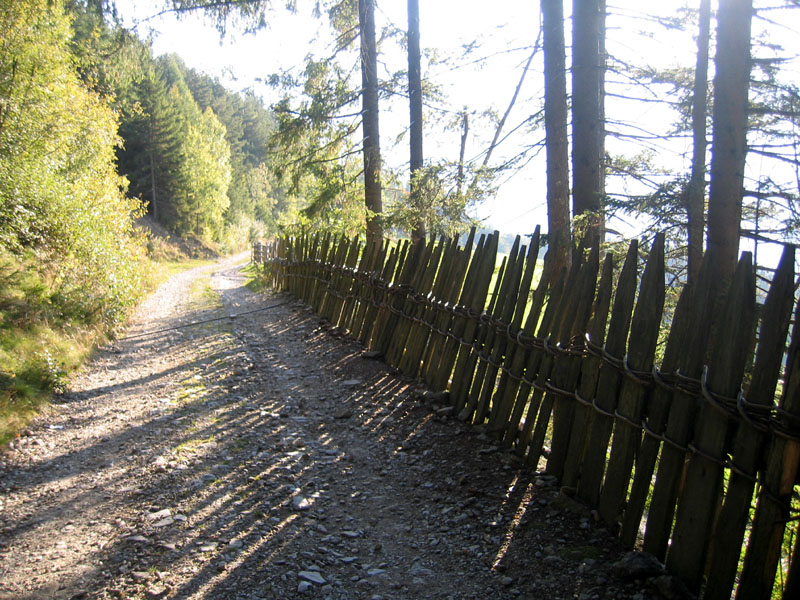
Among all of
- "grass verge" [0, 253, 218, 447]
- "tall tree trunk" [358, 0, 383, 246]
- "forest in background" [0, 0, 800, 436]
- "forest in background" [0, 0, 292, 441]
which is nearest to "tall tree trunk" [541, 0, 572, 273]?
"forest in background" [0, 0, 800, 436]

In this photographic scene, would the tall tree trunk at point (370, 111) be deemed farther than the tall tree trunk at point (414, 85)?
Yes

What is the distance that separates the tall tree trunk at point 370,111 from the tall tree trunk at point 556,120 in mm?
5730

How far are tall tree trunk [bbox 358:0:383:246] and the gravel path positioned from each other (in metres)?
7.11

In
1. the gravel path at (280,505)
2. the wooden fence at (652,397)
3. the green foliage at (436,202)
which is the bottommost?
the gravel path at (280,505)

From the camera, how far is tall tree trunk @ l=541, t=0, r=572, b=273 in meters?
6.22

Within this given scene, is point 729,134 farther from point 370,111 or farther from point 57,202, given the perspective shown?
point 57,202

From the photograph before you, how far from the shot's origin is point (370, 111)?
1250 cm

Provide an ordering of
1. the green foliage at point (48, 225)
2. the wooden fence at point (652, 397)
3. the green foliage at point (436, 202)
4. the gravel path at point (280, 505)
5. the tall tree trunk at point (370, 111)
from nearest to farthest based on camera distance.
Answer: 1. the wooden fence at point (652, 397)
2. the gravel path at point (280, 505)
3. the green foliage at point (48, 225)
4. the green foliage at point (436, 202)
5. the tall tree trunk at point (370, 111)

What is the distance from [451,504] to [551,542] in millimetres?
785

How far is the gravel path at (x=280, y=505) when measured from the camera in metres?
2.73

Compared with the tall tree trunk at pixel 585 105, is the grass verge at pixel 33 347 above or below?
below

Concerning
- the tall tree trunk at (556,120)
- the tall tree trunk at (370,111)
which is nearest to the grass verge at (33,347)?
the tall tree trunk at (556,120)

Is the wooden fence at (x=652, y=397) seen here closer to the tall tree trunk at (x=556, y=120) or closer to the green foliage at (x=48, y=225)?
the tall tree trunk at (x=556, y=120)

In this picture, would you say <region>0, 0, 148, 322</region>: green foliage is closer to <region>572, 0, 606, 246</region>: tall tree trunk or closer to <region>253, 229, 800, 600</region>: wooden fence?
<region>253, 229, 800, 600</region>: wooden fence
